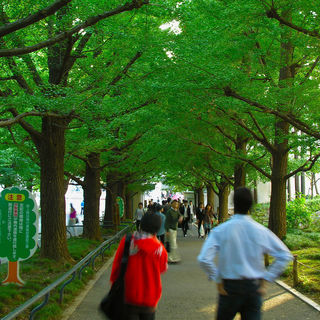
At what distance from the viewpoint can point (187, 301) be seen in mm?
7816

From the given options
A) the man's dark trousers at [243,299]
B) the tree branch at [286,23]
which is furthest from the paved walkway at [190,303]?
the tree branch at [286,23]

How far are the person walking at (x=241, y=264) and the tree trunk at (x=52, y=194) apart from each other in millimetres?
8559

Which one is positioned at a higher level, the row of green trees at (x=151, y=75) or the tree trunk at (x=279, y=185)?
the row of green trees at (x=151, y=75)

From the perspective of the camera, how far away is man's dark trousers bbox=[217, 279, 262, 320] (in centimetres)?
348

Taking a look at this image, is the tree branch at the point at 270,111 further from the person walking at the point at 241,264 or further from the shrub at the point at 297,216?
the shrub at the point at 297,216

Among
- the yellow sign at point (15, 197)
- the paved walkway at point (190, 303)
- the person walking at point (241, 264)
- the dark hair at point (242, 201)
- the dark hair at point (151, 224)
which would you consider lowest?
the paved walkway at point (190, 303)

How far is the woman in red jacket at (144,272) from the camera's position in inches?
152

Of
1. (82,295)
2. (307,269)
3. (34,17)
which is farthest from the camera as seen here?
(307,269)

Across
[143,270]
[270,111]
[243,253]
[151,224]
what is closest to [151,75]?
[270,111]

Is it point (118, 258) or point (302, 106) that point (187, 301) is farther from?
point (302, 106)

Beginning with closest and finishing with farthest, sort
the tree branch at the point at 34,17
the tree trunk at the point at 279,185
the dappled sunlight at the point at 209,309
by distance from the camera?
the tree branch at the point at 34,17, the dappled sunlight at the point at 209,309, the tree trunk at the point at 279,185

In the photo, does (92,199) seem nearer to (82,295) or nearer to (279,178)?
(279,178)

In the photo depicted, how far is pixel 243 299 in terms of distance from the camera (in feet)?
11.4

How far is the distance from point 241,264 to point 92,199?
15.2 meters
